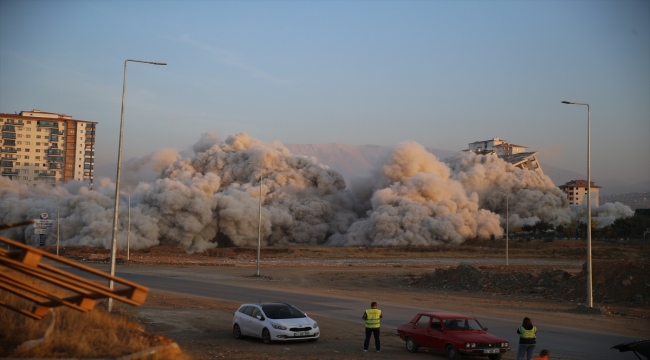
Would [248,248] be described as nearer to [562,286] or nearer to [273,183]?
[273,183]

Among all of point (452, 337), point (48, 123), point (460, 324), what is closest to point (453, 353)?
point (452, 337)

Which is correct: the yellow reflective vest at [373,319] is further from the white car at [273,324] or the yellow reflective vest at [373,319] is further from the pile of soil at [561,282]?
the pile of soil at [561,282]

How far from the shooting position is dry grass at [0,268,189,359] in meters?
11.4

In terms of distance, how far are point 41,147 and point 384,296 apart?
108738 mm

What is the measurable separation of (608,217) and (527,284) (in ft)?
258

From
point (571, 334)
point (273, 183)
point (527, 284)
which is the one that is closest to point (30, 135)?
point (273, 183)

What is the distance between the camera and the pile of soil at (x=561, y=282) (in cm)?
3167

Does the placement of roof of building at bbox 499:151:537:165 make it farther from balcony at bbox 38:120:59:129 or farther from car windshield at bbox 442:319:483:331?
car windshield at bbox 442:319:483:331

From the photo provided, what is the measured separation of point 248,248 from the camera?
76.2 metres

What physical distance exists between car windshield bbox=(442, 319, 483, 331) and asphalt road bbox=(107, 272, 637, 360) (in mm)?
2077

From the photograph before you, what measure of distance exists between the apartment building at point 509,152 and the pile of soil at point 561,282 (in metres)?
75.1

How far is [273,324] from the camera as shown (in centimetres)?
1808

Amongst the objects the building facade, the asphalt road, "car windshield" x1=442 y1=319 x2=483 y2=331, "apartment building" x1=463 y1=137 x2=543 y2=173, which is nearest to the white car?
"car windshield" x1=442 y1=319 x2=483 y2=331

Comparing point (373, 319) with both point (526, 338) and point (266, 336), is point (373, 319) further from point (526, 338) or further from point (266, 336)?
point (526, 338)
